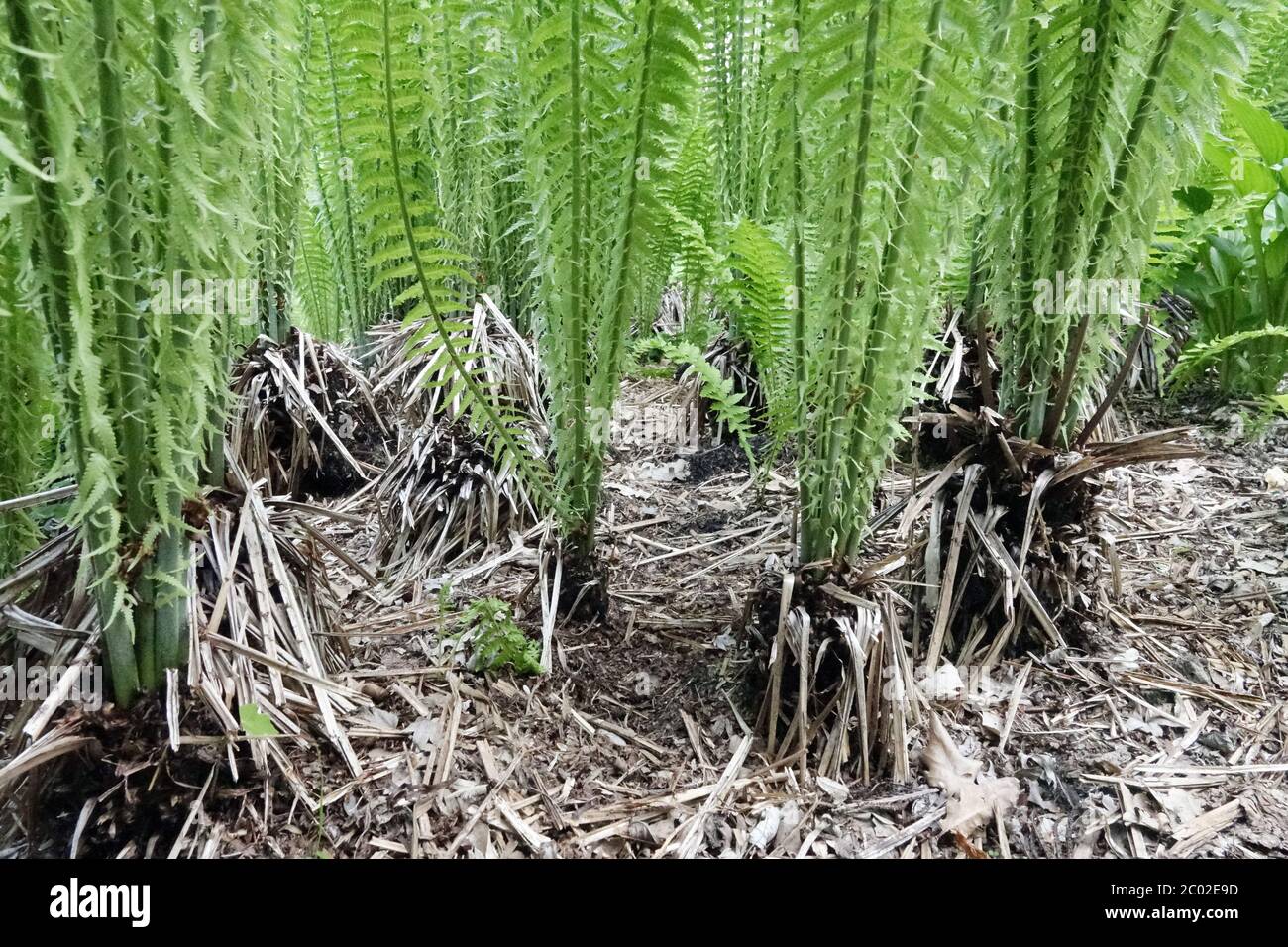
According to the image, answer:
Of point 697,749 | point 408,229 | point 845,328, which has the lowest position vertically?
point 697,749

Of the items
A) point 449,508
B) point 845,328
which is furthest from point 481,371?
point 845,328

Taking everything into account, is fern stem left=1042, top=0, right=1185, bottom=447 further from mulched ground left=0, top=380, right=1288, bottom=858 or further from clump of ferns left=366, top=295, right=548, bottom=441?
clump of ferns left=366, top=295, right=548, bottom=441

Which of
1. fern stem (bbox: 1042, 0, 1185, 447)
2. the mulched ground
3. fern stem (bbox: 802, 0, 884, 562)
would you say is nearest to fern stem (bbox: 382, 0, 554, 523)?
the mulched ground

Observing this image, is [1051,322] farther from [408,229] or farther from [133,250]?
[133,250]

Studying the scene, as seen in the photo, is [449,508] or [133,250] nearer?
[133,250]

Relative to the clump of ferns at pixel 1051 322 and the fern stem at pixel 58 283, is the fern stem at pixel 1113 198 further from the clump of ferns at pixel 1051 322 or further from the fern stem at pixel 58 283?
the fern stem at pixel 58 283

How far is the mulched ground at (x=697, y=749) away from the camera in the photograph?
884 millimetres

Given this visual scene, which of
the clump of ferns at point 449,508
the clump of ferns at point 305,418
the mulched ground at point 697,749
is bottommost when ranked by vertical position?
the mulched ground at point 697,749

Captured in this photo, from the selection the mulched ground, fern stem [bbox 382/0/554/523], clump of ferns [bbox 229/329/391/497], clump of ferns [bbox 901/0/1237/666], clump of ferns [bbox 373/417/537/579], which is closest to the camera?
the mulched ground

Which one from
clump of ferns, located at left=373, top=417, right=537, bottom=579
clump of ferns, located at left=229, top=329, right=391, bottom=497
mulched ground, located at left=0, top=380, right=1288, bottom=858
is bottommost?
mulched ground, located at left=0, top=380, right=1288, bottom=858

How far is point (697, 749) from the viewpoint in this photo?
1.14 meters

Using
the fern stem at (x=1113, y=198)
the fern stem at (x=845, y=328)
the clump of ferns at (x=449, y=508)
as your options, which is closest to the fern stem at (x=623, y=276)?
the fern stem at (x=845, y=328)

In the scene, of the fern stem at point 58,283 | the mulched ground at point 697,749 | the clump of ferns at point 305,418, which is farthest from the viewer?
the clump of ferns at point 305,418

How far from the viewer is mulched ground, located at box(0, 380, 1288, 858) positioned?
884 millimetres
